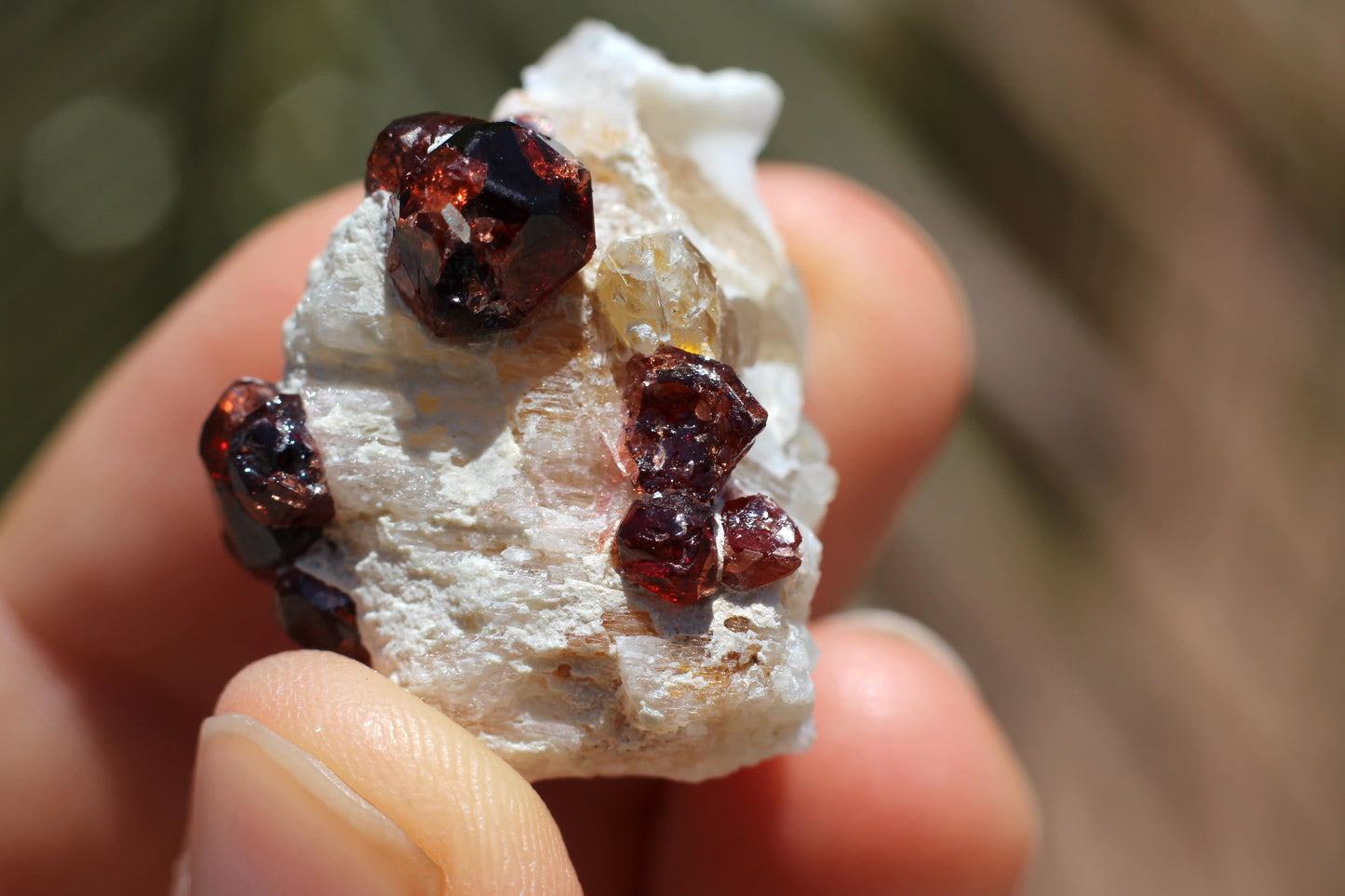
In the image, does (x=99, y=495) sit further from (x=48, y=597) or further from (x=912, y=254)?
(x=912, y=254)

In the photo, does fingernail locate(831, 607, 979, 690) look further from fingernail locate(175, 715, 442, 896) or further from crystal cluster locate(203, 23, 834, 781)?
fingernail locate(175, 715, 442, 896)

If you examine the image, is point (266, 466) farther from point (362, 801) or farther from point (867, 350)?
point (867, 350)

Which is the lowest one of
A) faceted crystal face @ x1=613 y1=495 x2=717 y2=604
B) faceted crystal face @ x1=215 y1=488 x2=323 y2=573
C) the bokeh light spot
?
the bokeh light spot

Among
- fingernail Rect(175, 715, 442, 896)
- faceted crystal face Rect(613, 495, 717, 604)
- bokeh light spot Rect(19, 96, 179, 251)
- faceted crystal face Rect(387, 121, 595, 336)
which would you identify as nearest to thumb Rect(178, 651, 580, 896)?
fingernail Rect(175, 715, 442, 896)

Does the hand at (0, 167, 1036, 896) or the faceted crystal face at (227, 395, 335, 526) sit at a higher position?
the faceted crystal face at (227, 395, 335, 526)

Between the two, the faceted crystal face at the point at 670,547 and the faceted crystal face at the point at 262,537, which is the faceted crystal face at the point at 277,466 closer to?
the faceted crystal face at the point at 262,537
